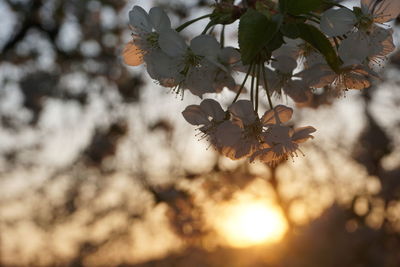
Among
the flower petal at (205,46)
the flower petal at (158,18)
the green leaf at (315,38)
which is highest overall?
the flower petal at (158,18)

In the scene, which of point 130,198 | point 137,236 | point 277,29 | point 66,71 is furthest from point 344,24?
point 137,236

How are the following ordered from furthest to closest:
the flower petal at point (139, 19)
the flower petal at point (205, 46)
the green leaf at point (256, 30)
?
1. the flower petal at point (139, 19)
2. the flower petal at point (205, 46)
3. the green leaf at point (256, 30)

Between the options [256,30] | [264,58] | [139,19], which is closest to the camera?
[256,30]

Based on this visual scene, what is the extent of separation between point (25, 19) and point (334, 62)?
454cm

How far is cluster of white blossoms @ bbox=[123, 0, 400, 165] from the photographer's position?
85cm

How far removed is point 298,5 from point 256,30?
93 millimetres

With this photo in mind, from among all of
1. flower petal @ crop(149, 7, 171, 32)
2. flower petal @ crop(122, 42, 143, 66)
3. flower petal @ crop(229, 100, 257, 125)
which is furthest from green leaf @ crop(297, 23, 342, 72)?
flower petal @ crop(122, 42, 143, 66)

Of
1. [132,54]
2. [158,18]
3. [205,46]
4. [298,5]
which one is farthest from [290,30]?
[132,54]

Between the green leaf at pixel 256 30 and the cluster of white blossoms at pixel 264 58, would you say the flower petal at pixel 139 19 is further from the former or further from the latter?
the green leaf at pixel 256 30

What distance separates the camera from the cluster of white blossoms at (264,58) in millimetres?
851

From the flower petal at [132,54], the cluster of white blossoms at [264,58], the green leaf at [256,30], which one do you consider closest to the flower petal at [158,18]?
the cluster of white blossoms at [264,58]

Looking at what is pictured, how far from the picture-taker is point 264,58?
37.9 inches

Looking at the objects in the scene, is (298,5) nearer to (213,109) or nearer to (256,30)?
(256,30)

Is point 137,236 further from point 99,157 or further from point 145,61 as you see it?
point 145,61
